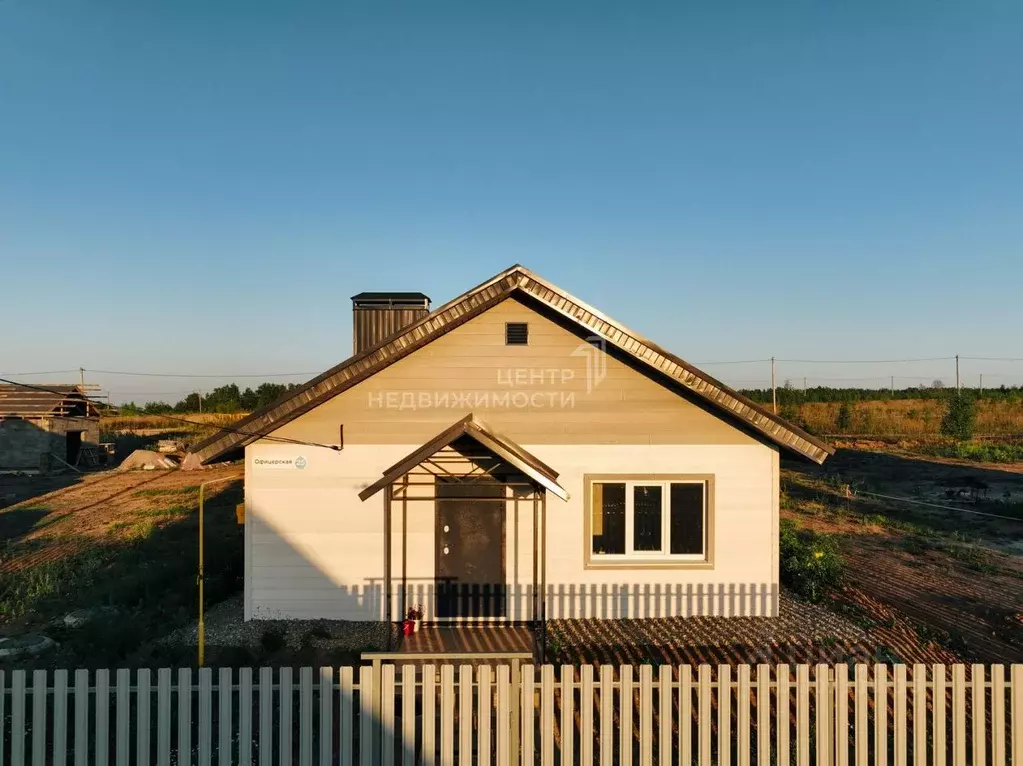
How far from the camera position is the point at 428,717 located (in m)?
4.45

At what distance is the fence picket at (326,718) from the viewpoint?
434cm

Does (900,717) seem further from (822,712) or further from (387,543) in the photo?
(387,543)

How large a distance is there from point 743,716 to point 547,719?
1.58 m

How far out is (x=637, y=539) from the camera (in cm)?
934

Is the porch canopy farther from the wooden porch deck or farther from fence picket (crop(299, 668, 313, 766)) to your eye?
fence picket (crop(299, 668, 313, 766))

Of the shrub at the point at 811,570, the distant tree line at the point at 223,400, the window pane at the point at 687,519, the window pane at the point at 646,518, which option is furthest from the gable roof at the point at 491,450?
the distant tree line at the point at 223,400

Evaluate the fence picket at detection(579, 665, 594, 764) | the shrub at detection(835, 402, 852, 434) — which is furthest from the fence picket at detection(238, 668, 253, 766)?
the shrub at detection(835, 402, 852, 434)

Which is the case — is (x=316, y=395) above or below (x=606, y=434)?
above

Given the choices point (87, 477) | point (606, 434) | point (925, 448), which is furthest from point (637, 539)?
point (925, 448)

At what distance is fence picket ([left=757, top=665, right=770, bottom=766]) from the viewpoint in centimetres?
447

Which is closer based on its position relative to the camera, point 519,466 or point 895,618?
point 519,466

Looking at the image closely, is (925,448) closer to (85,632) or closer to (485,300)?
(485,300)

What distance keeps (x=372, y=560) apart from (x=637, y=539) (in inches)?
178

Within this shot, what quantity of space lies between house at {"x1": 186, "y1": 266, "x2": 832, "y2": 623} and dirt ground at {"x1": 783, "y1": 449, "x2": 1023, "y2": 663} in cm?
A: 242
